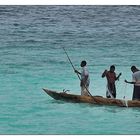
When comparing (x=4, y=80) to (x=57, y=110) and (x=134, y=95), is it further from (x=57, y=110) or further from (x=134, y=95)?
(x=134, y=95)

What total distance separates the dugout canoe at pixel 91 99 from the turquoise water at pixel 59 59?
0.03 m

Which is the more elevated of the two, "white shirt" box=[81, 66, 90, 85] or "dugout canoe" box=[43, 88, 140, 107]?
"white shirt" box=[81, 66, 90, 85]

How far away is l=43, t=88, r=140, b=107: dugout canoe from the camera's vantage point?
267 inches

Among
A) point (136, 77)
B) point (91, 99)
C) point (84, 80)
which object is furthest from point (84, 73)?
point (136, 77)

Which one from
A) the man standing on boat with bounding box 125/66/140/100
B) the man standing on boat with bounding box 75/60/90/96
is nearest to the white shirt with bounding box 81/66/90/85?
the man standing on boat with bounding box 75/60/90/96

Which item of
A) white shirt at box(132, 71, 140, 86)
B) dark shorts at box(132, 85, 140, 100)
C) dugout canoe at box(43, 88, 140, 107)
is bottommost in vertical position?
dugout canoe at box(43, 88, 140, 107)

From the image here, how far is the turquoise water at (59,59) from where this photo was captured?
6773 millimetres

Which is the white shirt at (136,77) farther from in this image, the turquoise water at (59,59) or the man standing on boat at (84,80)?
the man standing on boat at (84,80)

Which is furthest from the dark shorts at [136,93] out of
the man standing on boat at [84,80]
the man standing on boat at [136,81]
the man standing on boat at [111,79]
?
the man standing on boat at [84,80]

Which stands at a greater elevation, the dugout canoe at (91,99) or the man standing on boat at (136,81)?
the man standing on boat at (136,81)

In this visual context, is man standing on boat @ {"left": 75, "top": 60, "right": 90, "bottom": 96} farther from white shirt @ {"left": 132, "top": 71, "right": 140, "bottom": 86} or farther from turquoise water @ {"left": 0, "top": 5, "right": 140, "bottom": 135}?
white shirt @ {"left": 132, "top": 71, "right": 140, "bottom": 86}

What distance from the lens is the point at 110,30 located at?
682cm

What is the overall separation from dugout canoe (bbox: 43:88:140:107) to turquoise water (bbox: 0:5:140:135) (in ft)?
0.09
